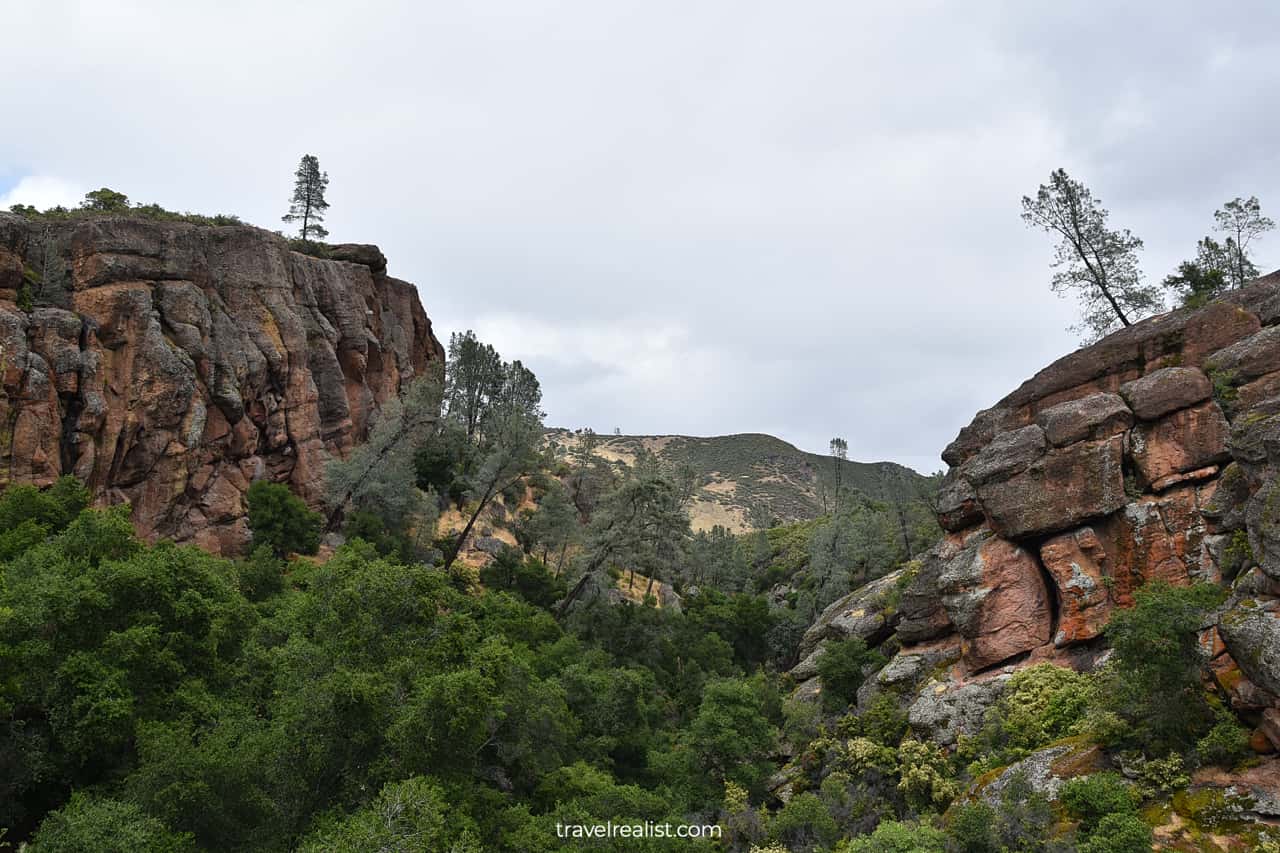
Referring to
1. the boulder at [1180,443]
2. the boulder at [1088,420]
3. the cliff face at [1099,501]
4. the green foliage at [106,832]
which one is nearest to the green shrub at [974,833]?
the cliff face at [1099,501]

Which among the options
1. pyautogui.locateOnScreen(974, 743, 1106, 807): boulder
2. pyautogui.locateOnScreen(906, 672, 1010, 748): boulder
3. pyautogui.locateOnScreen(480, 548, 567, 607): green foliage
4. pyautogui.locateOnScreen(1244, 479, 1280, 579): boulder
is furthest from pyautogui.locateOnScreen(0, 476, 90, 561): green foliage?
pyautogui.locateOnScreen(1244, 479, 1280, 579): boulder

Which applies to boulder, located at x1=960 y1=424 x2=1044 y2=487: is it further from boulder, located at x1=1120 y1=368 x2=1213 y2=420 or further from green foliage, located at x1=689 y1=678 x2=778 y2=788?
green foliage, located at x1=689 y1=678 x2=778 y2=788

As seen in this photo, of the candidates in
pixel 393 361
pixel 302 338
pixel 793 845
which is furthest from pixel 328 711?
pixel 393 361

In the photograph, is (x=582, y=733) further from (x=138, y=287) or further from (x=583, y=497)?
(x=583, y=497)

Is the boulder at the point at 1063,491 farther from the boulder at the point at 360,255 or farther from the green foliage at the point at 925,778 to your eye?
the boulder at the point at 360,255

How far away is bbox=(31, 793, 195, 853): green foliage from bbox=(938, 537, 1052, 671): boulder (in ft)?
81.2

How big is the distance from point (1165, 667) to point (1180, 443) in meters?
11.3

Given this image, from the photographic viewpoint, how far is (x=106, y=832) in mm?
12773

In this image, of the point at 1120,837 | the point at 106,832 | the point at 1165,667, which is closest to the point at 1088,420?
the point at 1165,667

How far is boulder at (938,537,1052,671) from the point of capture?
2519 cm

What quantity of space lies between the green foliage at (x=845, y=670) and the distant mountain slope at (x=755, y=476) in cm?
9581

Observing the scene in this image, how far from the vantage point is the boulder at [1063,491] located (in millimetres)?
24844

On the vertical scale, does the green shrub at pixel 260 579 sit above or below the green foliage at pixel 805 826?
above

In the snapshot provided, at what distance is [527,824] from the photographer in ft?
60.8
